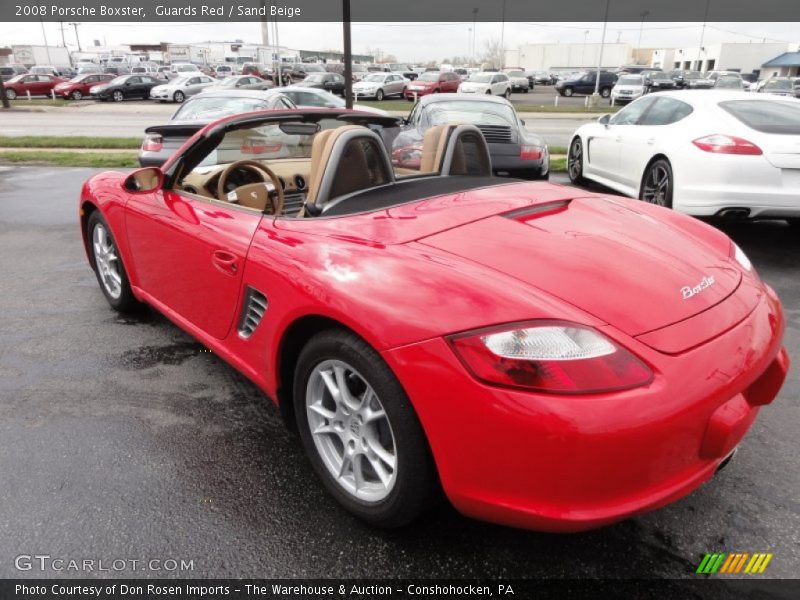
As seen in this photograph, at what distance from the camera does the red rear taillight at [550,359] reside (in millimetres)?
1605

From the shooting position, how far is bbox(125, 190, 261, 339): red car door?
2.54 m

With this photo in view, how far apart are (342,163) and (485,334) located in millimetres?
1189

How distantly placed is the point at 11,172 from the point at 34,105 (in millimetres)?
21072

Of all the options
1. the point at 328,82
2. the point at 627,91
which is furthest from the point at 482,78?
the point at 328,82

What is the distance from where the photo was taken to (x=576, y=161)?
28.5 feet

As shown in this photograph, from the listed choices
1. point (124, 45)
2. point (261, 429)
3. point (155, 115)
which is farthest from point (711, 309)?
point (124, 45)

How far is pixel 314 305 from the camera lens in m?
2.01

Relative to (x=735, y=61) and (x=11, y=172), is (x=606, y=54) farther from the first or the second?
(x=11, y=172)

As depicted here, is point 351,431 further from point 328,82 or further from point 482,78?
point 482,78

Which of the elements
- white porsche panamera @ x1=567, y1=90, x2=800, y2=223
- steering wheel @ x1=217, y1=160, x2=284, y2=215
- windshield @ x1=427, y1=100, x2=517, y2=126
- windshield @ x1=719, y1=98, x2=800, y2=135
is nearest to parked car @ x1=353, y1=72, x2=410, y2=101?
windshield @ x1=427, y1=100, x2=517, y2=126

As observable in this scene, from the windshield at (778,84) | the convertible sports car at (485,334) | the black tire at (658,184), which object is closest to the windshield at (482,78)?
the windshield at (778,84)

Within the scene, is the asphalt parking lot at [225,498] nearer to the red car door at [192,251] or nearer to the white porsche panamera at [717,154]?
the red car door at [192,251]

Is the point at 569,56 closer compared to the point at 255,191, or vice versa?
the point at 255,191

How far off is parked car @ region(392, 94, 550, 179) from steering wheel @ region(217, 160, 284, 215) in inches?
151
